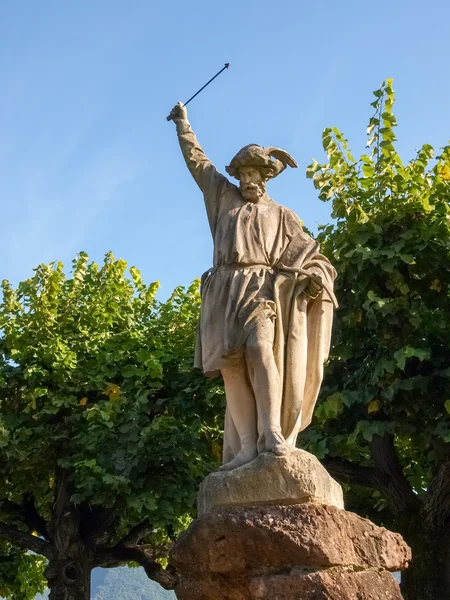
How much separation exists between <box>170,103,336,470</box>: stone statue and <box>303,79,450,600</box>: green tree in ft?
17.5

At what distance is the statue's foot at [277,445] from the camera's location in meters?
6.11

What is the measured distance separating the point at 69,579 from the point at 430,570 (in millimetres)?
8205

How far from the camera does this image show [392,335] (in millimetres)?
13055

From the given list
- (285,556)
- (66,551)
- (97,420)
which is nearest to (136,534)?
(66,551)

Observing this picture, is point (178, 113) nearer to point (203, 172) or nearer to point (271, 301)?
point (203, 172)

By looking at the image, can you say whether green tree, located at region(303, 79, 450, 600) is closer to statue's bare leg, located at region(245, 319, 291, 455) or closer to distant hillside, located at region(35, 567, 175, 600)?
statue's bare leg, located at region(245, 319, 291, 455)

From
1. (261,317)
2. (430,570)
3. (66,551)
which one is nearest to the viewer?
(261,317)

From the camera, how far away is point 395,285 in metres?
13.0

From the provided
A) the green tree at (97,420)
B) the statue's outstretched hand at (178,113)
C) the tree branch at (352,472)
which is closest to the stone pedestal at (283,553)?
the statue's outstretched hand at (178,113)

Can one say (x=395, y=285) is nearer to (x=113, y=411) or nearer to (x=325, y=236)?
(x=325, y=236)

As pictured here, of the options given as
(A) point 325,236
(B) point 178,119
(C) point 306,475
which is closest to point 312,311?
(C) point 306,475

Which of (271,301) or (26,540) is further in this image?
(26,540)

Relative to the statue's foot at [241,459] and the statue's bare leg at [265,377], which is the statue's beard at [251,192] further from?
the statue's foot at [241,459]

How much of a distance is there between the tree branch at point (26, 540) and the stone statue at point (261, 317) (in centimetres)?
1334
